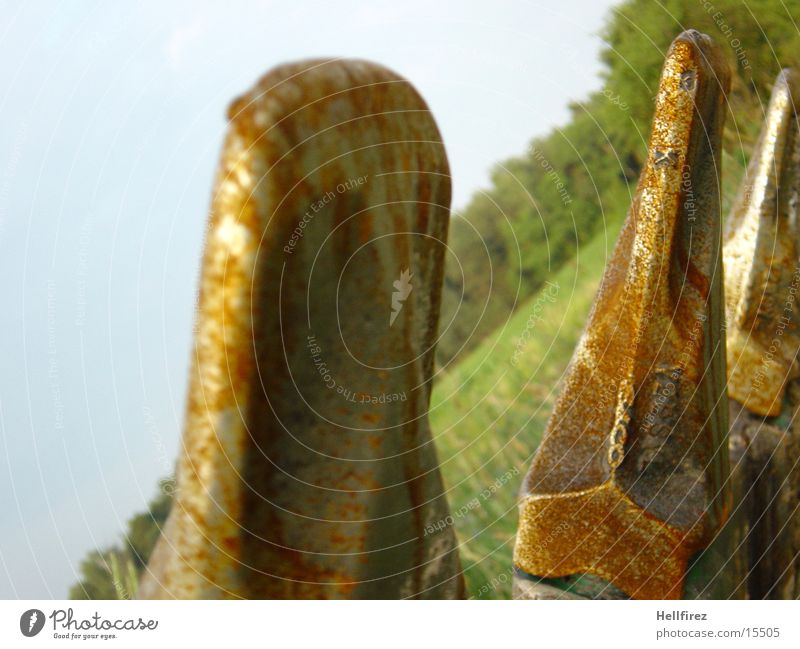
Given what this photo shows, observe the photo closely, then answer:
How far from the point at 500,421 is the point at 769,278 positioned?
1.17m

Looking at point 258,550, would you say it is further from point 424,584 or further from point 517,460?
point 517,460

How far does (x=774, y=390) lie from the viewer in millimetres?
1346

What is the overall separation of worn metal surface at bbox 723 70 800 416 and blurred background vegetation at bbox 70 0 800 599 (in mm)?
197

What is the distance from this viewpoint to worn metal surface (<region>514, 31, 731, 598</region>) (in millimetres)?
1014

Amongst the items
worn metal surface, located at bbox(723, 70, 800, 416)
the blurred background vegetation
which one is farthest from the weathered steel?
the blurred background vegetation

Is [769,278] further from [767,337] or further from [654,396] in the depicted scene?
[654,396]

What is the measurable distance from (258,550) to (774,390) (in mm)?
885

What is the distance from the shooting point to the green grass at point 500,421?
5.59ft

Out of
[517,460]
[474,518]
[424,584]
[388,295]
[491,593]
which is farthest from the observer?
[517,460]

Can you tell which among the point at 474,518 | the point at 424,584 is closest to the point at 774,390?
the point at 424,584

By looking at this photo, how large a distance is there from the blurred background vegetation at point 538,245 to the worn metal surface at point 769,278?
0.20m

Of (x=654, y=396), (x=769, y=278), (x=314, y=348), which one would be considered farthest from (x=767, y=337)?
(x=314, y=348)

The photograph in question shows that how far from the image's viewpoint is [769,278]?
52.5 inches

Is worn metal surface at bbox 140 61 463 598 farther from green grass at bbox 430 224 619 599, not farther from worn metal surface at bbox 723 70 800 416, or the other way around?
worn metal surface at bbox 723 70 800 416
